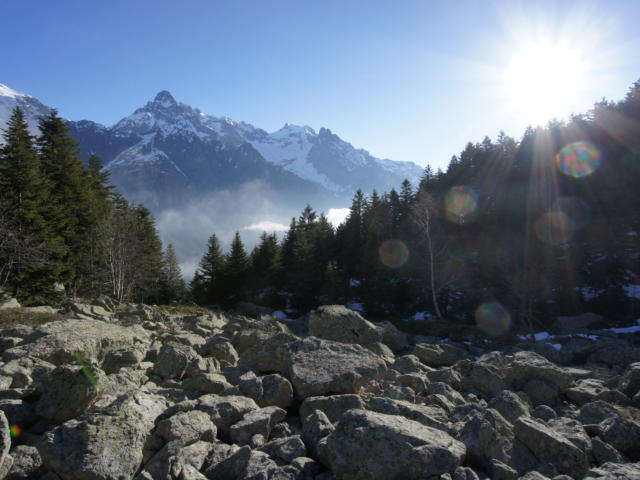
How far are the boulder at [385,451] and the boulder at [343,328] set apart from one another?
7294mm

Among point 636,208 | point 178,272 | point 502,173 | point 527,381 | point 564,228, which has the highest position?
point 502,173

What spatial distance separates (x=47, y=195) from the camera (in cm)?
2366

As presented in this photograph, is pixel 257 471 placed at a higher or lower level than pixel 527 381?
higher

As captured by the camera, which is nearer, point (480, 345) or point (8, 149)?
point (480, 345)

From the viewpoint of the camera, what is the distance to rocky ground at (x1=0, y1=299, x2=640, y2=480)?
11.2 feet

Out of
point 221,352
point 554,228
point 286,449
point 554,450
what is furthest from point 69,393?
point 554,228

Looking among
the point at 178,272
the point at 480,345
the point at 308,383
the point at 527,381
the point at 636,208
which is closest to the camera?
the point at 308,383

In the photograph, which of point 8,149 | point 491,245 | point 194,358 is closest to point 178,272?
point 8,149

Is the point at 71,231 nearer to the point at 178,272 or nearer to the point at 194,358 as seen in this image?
the point at 194,358

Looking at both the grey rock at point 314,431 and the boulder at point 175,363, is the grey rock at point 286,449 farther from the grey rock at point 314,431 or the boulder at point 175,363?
the boulder at point 175,363

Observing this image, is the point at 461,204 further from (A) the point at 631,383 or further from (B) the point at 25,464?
(B) the point at 25,464

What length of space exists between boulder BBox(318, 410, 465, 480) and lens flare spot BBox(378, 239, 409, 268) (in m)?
36.2

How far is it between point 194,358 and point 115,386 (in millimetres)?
1952

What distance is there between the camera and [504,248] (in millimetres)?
34500
